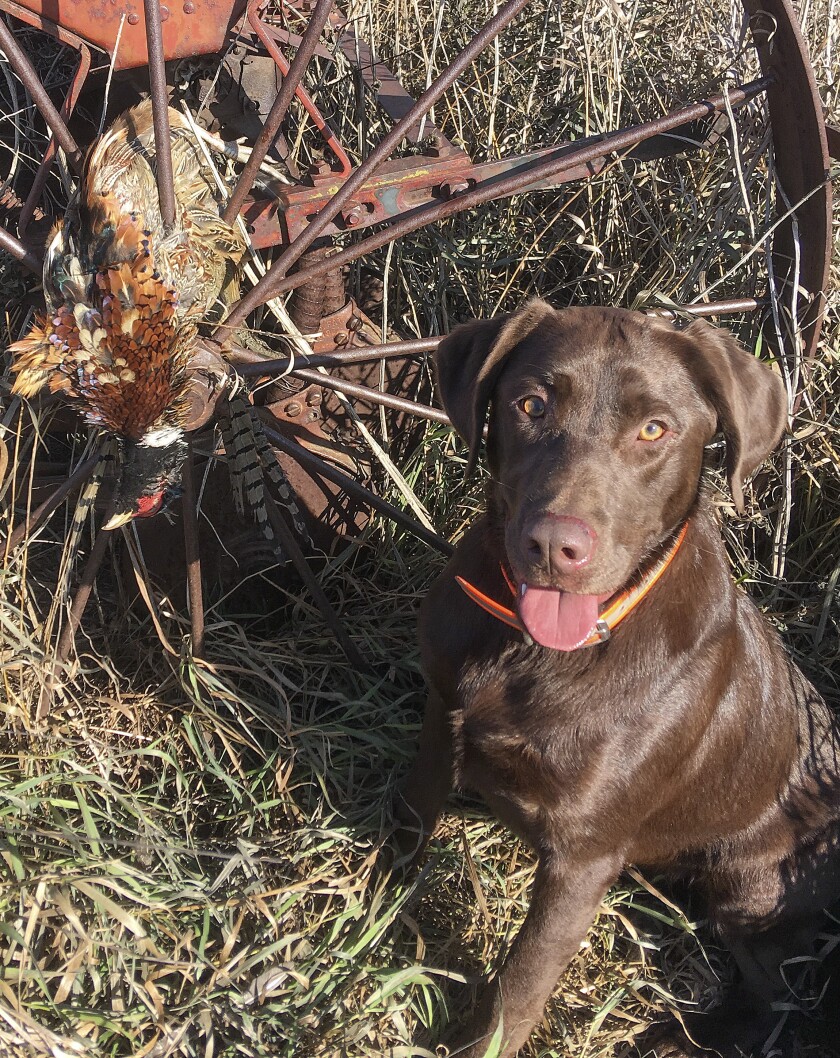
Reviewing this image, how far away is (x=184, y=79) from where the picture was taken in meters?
3.13

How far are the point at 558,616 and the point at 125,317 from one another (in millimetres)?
1123

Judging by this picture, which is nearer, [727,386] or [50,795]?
[727,386]

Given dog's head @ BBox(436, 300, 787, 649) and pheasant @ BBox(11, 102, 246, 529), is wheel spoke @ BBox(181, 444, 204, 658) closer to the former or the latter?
pheasant @ BBox(11, 102, 246, 529)

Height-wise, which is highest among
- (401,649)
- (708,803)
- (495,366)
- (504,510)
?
(495,366)

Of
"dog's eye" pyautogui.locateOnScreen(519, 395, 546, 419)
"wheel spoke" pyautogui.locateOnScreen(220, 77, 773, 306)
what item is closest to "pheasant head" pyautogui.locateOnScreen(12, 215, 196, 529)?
"wheel spoke" pyautogui.locateOnScreen(220, 77, 773, 306)

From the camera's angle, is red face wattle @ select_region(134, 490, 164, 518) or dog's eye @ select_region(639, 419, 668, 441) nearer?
dog's eye @ select_region(639, 419, 668, 441)

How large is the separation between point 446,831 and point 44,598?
1485mm

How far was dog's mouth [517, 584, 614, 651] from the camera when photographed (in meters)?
2.04

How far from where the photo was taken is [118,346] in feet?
6.74

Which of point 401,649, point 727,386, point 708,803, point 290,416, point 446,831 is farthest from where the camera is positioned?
point 401,649

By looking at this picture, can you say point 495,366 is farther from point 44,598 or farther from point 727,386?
point 44,598

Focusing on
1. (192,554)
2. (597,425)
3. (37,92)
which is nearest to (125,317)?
(37,92)

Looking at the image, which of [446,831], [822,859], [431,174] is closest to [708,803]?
[822,859]

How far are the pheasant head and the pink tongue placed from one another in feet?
2.99
